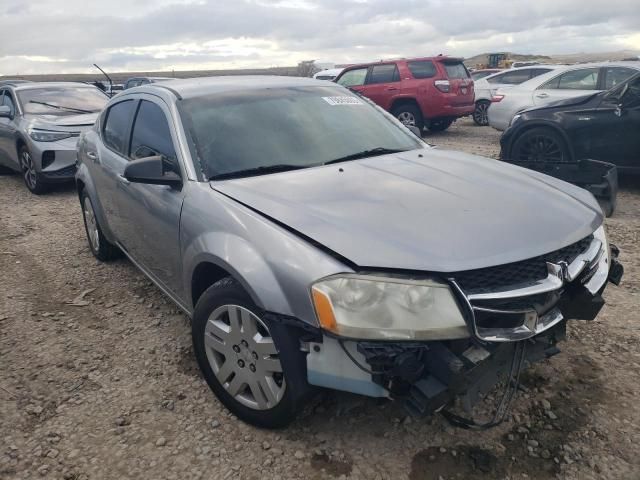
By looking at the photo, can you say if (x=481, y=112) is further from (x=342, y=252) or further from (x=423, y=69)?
(x=342, y=252)

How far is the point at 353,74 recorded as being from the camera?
12.8 meters

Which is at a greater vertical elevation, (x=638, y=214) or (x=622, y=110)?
(x=622, y=110)

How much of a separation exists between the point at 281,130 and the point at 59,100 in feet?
22.6

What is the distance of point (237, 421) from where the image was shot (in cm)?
255

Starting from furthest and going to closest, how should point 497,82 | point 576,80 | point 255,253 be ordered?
point 497,82 → point 576,80 → point 255,253

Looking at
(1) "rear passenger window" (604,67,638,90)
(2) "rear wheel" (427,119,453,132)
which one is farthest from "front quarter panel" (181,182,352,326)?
(2) "rear wheel" (427,119,453,132)

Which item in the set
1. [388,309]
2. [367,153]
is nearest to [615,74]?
[367,153]

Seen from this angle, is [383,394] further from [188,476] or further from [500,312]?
[188,476]

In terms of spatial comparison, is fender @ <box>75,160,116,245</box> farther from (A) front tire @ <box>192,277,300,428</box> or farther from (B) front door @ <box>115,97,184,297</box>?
(A) front tire @ <box>192,277,300,428</box>

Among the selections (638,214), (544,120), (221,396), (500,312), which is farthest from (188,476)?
(544,120)

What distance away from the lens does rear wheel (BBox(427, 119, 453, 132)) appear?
11922 mm

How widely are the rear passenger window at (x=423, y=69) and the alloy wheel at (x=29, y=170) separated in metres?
7.89

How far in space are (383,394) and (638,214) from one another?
4.86 metres

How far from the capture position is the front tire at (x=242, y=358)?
2.24 metres
